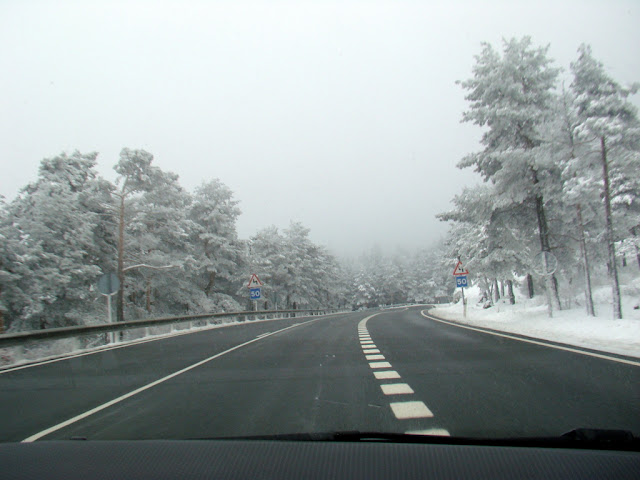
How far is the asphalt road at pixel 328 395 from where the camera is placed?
5102 millimetres

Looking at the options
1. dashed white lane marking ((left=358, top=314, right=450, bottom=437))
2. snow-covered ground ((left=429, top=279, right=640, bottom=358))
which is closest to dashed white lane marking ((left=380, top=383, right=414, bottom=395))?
dashed white lane marking ((left=358, top=314, right=450, bottom=437))

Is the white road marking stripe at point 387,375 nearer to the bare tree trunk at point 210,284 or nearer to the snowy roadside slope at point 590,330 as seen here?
the snowy roadside slope at point 590,330

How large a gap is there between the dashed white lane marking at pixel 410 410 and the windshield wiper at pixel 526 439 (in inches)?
48.2

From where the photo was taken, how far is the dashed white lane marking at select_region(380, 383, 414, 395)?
6745mm

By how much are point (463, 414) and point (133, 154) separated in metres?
36.9

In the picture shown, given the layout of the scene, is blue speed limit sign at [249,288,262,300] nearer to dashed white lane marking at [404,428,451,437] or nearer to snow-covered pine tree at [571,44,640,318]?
snow-covered pine tree at [571,44,640,318]

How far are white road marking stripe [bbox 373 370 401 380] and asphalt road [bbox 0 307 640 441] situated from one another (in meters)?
0.03

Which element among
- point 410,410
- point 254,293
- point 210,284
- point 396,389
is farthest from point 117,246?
point 410,410

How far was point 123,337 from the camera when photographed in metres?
22.2

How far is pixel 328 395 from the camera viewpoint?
269 inches

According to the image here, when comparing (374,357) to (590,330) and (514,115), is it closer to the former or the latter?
(590,330)

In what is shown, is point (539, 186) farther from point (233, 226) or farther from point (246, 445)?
point (233, 226)

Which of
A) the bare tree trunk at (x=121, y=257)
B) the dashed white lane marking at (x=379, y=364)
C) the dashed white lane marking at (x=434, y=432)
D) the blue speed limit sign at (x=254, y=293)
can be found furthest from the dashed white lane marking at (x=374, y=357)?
the bare tree trunk at (x=121, y=257)

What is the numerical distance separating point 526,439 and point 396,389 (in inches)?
122
